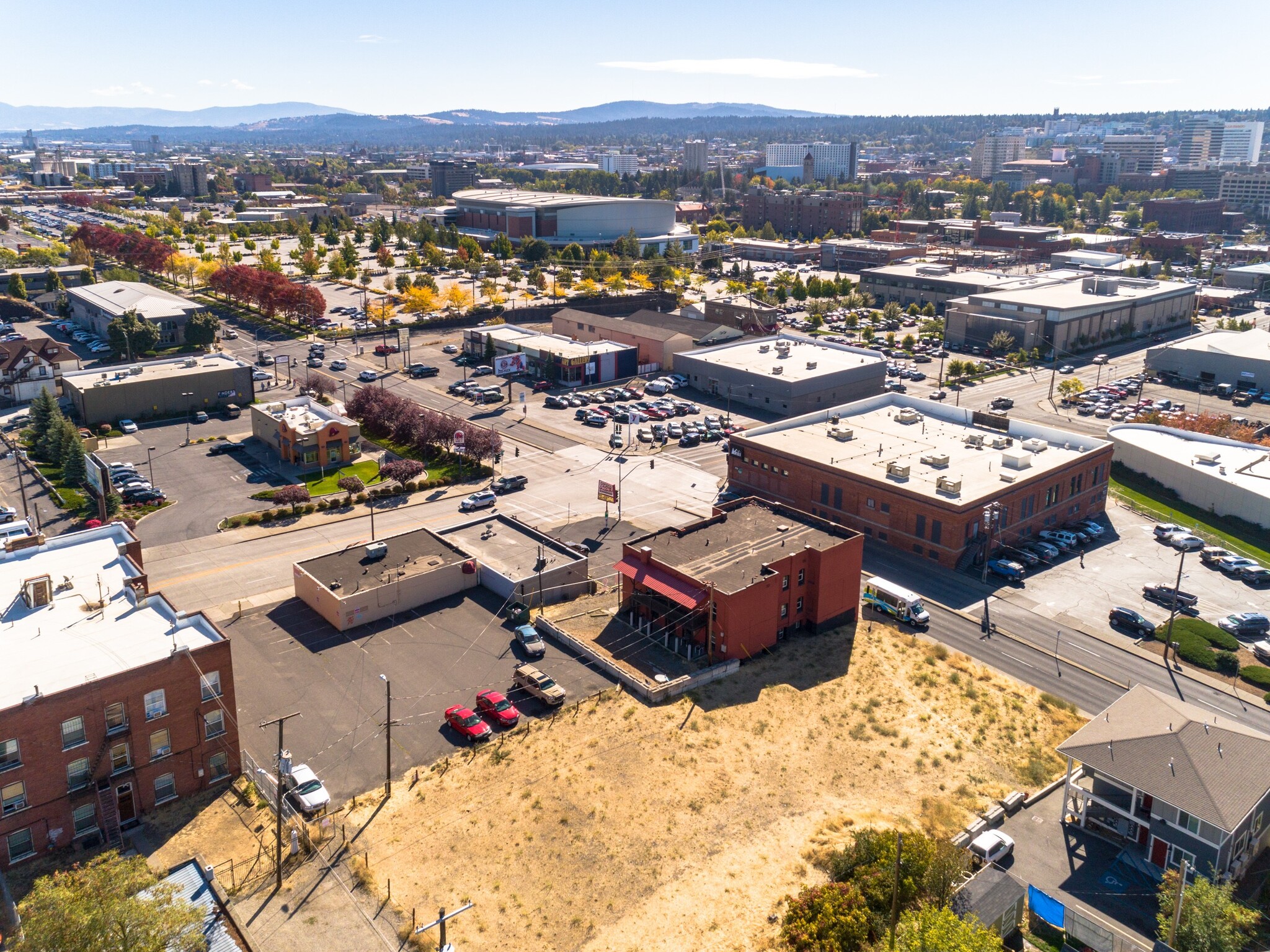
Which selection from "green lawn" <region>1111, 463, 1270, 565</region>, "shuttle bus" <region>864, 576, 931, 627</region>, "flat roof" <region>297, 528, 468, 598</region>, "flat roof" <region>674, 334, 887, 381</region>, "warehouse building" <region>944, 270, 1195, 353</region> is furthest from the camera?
"warehouse building" <region>944, 270, 1195, 353</region>

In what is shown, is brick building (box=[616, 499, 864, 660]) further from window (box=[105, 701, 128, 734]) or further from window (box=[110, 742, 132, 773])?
Answer: window (box=[110, 742, 132, 773])

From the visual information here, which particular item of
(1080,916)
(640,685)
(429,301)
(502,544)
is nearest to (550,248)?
(429,301)

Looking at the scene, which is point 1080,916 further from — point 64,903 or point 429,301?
point 429,301

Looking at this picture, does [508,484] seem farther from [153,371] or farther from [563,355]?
[153,371]

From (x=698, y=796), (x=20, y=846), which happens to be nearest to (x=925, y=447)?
(x=698, y=796)

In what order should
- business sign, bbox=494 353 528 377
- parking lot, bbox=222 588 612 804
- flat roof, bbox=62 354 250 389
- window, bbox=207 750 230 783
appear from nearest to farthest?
window, bbox=207 750 230 783, parking lot, bbox=222 588 612 804, flat roof, bbox=62 354 250 389, business sign, bbox=494 353 528 377

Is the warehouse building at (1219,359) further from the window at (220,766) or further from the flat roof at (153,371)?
the window at (220,766)

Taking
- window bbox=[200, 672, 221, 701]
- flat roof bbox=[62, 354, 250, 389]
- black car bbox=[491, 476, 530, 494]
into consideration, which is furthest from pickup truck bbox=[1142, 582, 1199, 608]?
flat roof bbox=[62, 354, 250, 389]
